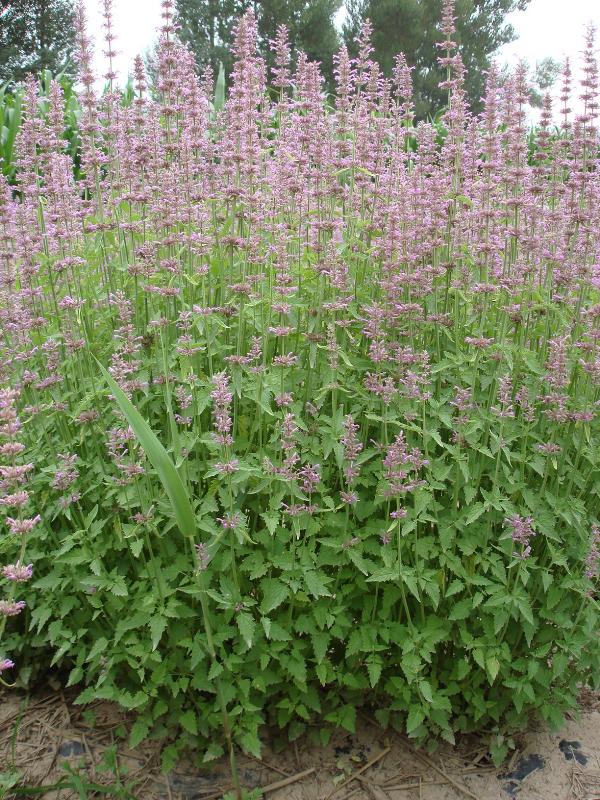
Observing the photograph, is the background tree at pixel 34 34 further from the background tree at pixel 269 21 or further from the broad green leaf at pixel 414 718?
the broad green leaf at pixel 414 718

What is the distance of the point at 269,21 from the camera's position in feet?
116

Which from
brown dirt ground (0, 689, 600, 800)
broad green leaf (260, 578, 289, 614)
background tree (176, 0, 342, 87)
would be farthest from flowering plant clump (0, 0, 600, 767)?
background tree (176, 0, 342, 87)

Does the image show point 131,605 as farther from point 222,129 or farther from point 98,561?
point 222,129

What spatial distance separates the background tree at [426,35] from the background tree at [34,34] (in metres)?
14.2

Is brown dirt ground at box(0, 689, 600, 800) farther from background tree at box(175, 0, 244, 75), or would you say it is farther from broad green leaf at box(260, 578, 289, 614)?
background tree at box(175, 0, 244, 75)

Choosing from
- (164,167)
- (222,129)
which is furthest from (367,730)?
(222,129)

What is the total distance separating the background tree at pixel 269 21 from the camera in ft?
114

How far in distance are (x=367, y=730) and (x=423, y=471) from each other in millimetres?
1289

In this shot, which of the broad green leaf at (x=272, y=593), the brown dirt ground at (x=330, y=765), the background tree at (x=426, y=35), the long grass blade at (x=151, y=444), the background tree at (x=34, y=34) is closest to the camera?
the long grass blade at (x=151, y=444)

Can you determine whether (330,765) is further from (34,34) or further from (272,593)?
(34,34)

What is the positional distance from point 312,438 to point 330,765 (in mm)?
1476

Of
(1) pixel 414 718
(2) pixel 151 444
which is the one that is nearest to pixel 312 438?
(2) pixel 151 444

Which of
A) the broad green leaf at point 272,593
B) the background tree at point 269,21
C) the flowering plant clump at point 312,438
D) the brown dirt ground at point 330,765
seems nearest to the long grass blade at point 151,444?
the flowering plant clump at point 312,438

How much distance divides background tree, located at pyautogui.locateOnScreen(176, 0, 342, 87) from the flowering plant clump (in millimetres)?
33841
